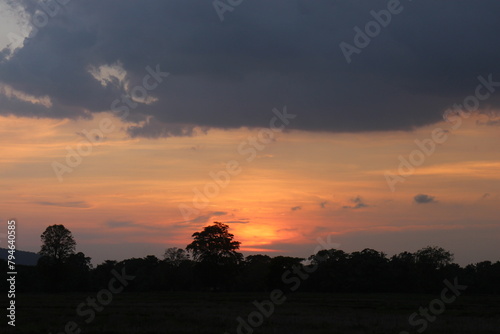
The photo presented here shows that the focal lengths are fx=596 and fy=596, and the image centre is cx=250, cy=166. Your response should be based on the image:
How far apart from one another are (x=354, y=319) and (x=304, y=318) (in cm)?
346

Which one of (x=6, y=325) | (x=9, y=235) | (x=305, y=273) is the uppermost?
(x=305, y=273)

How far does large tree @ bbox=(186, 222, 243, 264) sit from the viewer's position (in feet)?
336

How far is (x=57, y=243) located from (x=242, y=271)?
3236 cm

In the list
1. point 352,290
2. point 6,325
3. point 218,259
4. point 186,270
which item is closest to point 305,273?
point 352,290

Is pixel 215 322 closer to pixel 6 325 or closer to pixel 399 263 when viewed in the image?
pixel 6 325

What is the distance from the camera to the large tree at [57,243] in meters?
97.6

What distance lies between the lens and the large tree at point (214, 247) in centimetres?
10250

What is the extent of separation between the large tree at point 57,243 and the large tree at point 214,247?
20.0 metres

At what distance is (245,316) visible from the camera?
1603 inches

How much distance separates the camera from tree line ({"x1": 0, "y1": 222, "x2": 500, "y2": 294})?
323 feet

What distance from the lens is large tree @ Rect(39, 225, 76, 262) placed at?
97625 mm

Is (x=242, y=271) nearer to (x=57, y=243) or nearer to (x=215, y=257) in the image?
(x=215, y=257)

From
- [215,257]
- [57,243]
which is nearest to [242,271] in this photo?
[215,257]

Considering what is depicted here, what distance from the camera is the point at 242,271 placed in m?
107
